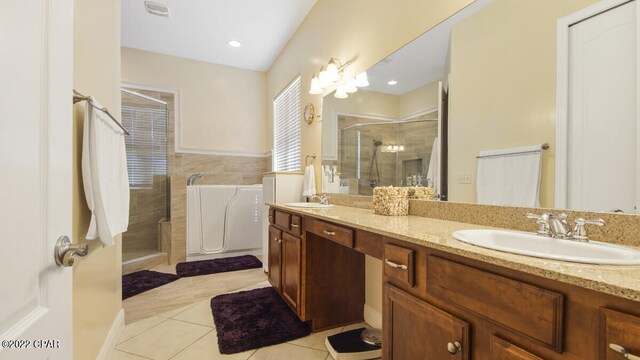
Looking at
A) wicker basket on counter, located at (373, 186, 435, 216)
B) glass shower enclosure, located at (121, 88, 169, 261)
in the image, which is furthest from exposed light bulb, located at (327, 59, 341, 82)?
glass shower enclosure, located at (121, 88, 169, 261)

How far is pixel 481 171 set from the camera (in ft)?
4.25

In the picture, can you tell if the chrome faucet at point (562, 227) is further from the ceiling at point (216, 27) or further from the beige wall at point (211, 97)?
the beige wall at point (211, 97)

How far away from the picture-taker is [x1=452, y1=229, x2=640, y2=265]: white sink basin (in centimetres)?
66

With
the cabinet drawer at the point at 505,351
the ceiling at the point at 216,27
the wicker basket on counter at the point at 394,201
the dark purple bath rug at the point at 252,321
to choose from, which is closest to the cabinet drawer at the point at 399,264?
the cabinet drawer at the point at 505,351

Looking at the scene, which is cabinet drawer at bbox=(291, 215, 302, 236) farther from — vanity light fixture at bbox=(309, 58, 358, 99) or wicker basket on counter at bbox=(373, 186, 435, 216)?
vanity light fixture at bbox=(309, 58, 358, 99)

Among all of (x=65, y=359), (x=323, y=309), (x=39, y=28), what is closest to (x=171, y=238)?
(x=323, y=309)

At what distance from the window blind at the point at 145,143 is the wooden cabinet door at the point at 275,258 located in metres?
2.35

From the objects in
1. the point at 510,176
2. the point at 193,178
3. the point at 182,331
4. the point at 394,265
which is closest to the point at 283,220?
the point at 182,331

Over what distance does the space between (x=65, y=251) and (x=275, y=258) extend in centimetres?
182

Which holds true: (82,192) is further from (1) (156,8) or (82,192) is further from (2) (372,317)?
(1) (156,8)

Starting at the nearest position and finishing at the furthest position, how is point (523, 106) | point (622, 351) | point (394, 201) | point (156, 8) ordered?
point (622, 351) → point (523, 106) → point (394, 201) → point (156, 8)

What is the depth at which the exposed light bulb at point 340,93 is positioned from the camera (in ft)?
7.89

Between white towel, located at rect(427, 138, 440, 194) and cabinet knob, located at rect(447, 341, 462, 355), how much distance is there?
89 centimetres

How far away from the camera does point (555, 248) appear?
2.93ft
